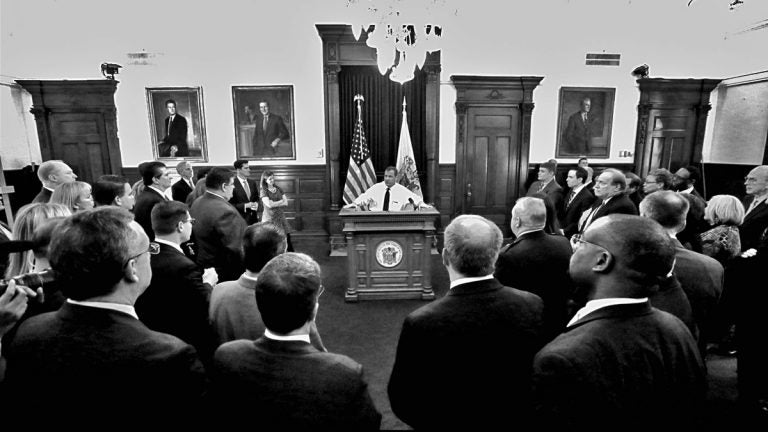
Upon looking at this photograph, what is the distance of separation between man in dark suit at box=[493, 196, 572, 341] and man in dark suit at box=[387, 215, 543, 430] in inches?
40.4

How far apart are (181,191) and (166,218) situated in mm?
3539

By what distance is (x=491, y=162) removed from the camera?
7.99 m

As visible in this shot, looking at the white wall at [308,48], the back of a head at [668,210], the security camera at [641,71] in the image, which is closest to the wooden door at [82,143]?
the white wall at [308,48]

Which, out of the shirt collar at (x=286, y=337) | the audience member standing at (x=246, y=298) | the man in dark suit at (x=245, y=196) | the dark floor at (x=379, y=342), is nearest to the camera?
the shirt collar at (x=286, y=337)

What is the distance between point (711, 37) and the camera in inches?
318

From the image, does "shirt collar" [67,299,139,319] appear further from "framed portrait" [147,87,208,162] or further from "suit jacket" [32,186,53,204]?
"framed portrait" [147,87,208,162]

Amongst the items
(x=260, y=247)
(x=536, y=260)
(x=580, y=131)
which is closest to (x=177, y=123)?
A: (x=260, y=247)

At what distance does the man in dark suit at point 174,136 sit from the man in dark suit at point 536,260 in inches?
271

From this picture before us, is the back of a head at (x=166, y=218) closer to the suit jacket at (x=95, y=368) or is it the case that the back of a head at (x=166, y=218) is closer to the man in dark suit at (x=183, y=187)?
the suit jacket at (x=95, y=368)

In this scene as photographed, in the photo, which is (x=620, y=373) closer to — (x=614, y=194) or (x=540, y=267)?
(x=540, y=267)

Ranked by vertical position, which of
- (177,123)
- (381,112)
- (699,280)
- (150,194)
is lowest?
(699,280)

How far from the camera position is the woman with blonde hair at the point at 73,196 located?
3078 millimetres

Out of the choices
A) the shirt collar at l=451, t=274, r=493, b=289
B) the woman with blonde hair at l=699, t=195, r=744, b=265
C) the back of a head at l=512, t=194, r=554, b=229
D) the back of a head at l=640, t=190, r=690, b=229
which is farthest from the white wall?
the shirt collar at l=451, t=274, r=493, b=289

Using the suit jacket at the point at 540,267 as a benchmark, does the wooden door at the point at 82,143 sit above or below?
above
